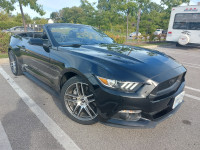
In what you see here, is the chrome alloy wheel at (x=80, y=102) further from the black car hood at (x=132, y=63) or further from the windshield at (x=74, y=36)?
the windshield at (x=74, y=36)

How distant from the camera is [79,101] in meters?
2.44

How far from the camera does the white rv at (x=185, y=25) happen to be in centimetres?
1115

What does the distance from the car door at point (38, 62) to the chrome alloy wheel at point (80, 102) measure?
0.65 metres

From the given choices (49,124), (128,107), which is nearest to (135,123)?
(128,107)

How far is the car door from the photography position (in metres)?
2.99

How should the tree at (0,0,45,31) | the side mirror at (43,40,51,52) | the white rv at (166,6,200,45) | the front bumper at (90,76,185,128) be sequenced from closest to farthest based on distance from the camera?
1. the front bumper at (90,76,185,128)
2. the side mirror at (43,40,51,52)
3. the tree at (0,0,45,31)
4. the white rv at (166,6,200,45)

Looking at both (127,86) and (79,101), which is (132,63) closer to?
(127,86)

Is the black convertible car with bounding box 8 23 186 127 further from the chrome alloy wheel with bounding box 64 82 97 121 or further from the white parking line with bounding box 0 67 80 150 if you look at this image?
the white parking line with bounding box 0 67 80 150

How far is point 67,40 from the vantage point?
309 centimetres

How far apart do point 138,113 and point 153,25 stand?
856 inches

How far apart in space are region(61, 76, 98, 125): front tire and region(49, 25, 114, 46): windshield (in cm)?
92

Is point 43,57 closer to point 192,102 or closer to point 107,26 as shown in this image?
point 192,102

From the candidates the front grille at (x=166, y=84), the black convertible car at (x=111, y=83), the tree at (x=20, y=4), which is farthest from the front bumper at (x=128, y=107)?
the tree at (x=20, y=4)

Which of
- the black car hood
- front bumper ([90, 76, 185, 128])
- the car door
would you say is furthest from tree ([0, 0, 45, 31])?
front bumper ([90, 76, 185, 128])
